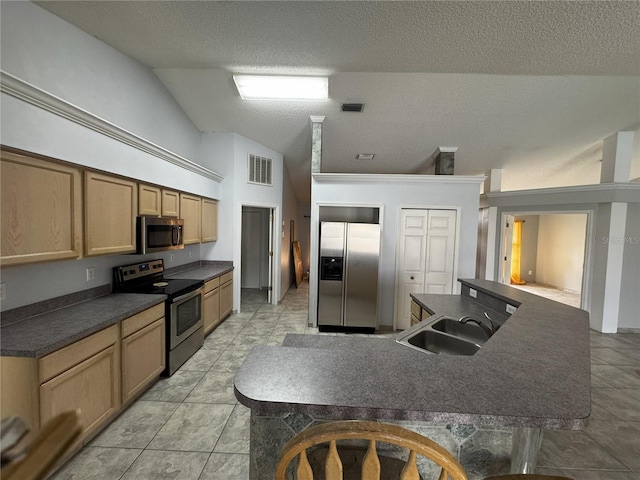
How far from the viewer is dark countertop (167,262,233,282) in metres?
3.64

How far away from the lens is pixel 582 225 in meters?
6.70

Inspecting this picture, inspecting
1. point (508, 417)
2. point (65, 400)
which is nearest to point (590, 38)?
point (508, 417)

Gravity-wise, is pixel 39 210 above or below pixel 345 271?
above

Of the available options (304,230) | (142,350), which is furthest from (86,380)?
(304,230)

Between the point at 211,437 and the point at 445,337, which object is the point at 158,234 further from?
the point at 445,337

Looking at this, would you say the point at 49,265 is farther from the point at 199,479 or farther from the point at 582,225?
the point at 582,225

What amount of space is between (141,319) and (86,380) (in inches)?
22.6

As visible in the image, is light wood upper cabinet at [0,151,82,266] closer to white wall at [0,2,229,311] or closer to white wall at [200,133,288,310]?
white wall at [0,2,229,311]

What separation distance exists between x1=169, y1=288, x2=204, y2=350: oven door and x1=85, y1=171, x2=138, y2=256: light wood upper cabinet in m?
0.72

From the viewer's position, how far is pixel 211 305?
12.3ft

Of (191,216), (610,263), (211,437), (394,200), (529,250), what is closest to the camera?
(211,437)

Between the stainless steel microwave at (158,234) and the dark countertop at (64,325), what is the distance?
55 cm

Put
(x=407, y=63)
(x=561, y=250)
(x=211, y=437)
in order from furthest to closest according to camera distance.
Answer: (x=561, y=250)
(x=407, y=63)
(x=211, y=437)

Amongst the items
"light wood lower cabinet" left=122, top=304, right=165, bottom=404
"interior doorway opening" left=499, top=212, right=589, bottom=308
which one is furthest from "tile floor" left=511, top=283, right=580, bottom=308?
"light wood lower cabinet" left=122, top=304, right=165, bottom=404
